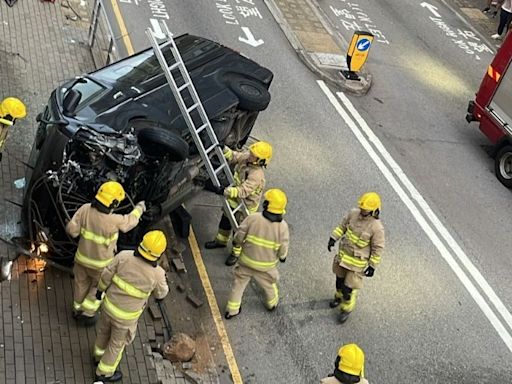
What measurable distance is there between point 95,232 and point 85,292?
825mm

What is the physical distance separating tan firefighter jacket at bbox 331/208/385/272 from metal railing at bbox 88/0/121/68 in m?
6.05

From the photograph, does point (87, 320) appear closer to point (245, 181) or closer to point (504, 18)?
point (245, 181)

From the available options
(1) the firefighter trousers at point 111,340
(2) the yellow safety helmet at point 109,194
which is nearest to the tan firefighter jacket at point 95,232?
(2) the yellow safety helmet at point 109,194

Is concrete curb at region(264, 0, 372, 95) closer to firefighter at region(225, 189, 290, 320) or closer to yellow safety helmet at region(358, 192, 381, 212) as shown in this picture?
yellow safety helmet at region(358, 192, 381, 212)

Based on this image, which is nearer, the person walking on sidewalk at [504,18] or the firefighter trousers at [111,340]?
the firefighter trousers at [111,340]

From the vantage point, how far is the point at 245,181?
920 cm

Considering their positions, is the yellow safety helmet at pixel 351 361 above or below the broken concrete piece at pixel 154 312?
above

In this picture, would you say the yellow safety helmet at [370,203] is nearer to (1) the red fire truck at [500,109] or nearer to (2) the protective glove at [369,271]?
(2) the protective glove at [369,271]

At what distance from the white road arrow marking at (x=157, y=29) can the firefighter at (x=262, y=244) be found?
25.2 ft

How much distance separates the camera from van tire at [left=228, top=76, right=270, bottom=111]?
31.7ft

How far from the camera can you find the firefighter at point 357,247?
343 inches

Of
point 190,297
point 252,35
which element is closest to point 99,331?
point 190,297

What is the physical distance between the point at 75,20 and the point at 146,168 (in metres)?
7.61

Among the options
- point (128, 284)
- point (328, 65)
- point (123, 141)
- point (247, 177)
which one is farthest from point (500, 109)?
point (128, 284)
